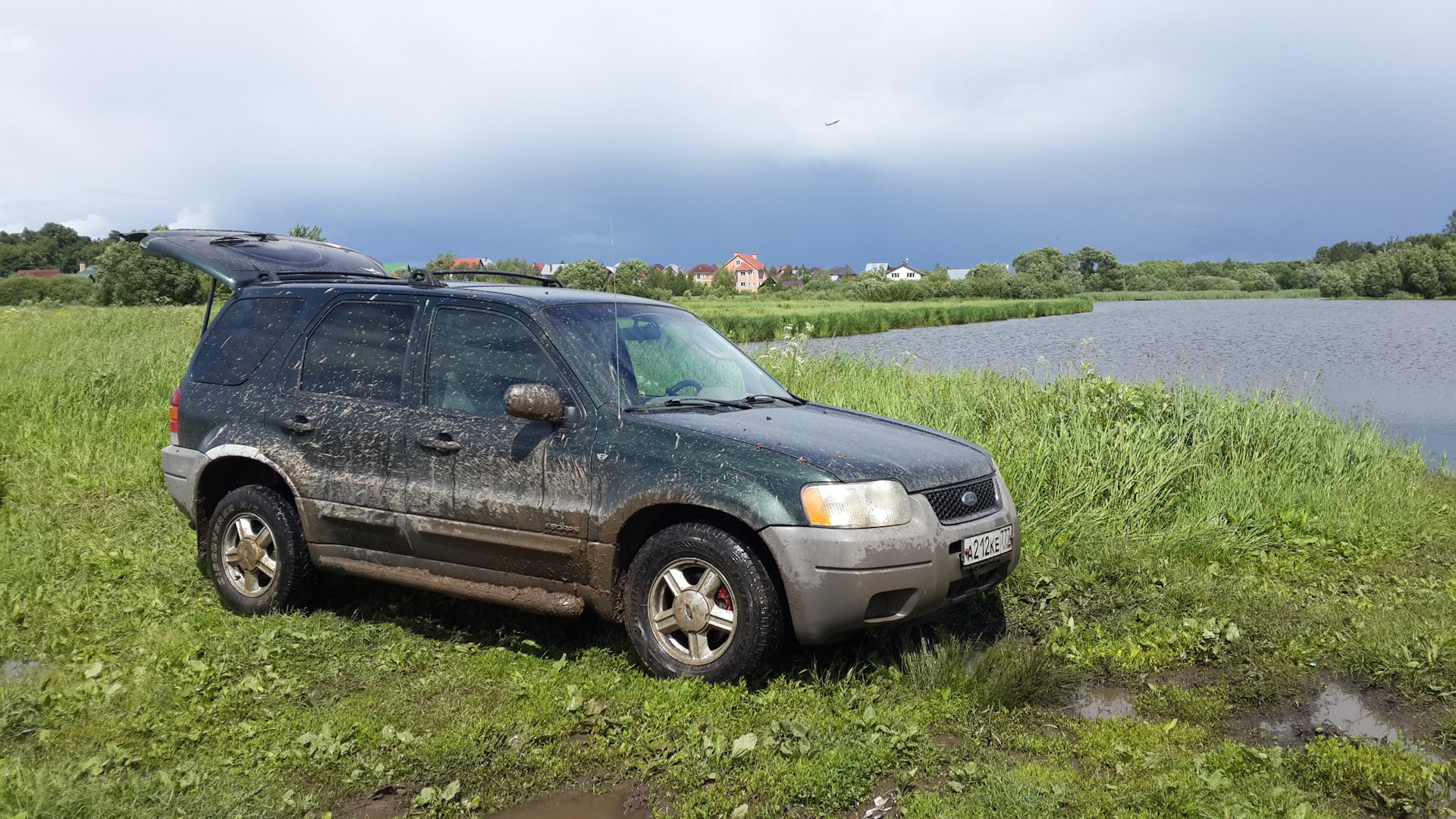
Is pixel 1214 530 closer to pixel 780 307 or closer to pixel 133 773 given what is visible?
pixel 133 773

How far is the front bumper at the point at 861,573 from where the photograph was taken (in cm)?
429

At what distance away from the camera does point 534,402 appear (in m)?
4.75

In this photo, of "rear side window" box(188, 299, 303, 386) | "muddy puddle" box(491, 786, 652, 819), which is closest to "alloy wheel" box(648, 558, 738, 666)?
"muddy puddle" box(491, 786, 652, 819)

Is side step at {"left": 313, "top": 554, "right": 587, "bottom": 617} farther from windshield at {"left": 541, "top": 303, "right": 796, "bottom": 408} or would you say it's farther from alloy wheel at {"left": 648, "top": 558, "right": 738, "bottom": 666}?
windshield at {"left": 541, "top": 303, "right": 796, "bottom": 408}

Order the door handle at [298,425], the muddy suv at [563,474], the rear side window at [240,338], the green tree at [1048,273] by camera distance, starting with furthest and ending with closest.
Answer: the green tree at [1048,273]
the rear side window at [240,338]
the door handle at [298,425]
the muddy suv at [563,474]

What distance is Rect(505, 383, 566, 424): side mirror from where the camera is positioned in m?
4.74

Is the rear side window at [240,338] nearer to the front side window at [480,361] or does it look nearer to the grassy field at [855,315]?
the front side window at [480,361]

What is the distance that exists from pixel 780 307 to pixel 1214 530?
172ft

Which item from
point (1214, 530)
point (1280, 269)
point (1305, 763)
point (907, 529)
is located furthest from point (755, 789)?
point (1280, 269)

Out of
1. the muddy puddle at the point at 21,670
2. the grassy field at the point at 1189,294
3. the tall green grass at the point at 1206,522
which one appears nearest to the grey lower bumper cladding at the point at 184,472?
the muddy puddle at the point at 21,670

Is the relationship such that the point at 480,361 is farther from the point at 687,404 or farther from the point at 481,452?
the point at 687,404

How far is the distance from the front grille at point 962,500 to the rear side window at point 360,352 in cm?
284

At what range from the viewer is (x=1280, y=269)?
90.4 meters

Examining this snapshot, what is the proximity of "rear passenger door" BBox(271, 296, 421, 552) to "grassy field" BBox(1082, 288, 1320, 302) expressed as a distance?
7767 centimetres
